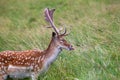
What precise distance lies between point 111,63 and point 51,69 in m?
0.98

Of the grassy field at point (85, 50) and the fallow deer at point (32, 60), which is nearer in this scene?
the grassy field at point (85, 50)

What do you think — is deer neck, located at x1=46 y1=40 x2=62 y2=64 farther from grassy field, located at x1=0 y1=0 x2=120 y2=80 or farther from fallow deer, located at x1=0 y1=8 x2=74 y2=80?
grassy field, located at x1=0 y1=0 x2=120 y2=80

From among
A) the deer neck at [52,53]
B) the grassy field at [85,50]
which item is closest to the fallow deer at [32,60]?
the deer neck at [52,53]

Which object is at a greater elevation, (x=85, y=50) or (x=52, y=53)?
(x=52, y=53)

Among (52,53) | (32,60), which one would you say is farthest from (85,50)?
(32,60)

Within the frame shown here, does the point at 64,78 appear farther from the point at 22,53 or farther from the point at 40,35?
the point at 40,35

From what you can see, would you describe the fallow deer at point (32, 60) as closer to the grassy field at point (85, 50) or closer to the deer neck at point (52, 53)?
the deer neck at point (52, 53)

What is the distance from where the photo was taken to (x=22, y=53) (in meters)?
7.79

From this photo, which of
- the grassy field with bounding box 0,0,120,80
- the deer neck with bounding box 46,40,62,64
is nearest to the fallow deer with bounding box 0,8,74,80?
the deer neck with bounding box 46,40,62,64

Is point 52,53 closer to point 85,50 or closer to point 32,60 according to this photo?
point 32,60

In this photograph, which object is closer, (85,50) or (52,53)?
(52,53)

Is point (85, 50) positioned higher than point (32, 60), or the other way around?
point (32, 60)

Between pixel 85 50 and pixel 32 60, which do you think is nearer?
pixel 32 60

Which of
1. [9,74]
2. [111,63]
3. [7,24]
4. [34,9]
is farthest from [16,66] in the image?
[34,9]
